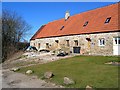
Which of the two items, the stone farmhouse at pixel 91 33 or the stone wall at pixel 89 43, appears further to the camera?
the stone wall at pixel 89 43

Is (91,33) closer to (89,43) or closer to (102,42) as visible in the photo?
(89,43)

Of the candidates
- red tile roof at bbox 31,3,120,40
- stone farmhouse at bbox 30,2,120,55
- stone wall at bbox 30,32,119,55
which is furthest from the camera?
red tile roof at bbox 31,3,120,40

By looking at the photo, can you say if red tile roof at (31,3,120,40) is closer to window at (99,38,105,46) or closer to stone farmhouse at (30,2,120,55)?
stone farmhouse at (30,2,120,55)

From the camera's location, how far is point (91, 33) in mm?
29453

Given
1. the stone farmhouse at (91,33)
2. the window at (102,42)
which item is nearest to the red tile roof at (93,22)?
the stone farmhouse at (91,33)

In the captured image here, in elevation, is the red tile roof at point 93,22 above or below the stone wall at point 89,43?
above

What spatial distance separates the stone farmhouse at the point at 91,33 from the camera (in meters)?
26.8

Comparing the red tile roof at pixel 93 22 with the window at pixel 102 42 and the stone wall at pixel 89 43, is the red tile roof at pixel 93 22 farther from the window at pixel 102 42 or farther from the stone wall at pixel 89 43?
the window at pixel 102 42

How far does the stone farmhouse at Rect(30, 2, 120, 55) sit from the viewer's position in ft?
87.9

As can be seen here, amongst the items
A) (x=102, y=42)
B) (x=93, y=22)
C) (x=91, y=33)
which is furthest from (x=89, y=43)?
(x=93, y=22)

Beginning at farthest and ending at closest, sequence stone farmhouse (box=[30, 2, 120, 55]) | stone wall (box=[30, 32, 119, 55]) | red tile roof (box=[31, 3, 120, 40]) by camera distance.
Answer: red tile roof (box=[31, 3, 120, 40])
stone wall (box=[30, 32, 119, 55])
stone farmhouse (box=[30, 2, 120, 55])

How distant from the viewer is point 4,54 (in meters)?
37.3

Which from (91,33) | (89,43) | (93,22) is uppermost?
(93,22)

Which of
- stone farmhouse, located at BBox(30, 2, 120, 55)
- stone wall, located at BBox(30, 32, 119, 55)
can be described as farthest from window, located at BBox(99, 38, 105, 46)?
stone wall, located at BBox(30, 32, 119, 55)
